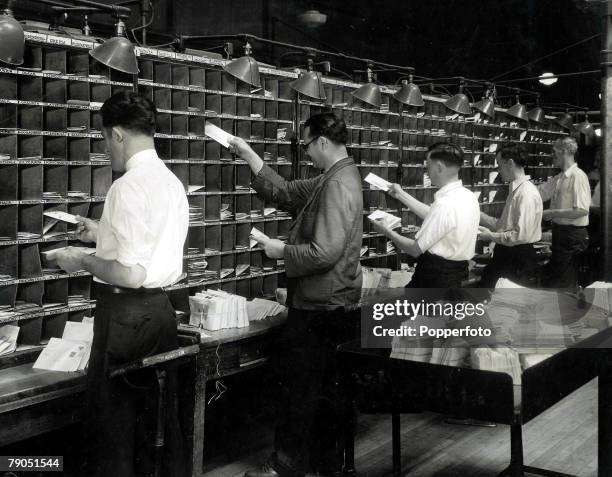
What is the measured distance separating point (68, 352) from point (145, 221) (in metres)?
1.03

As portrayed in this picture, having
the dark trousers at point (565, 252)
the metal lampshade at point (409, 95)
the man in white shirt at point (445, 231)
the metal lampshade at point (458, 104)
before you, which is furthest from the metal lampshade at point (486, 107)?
the man in white shirt at point (445, 231)

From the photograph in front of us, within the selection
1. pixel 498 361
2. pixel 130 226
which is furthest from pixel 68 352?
pixel 498 361

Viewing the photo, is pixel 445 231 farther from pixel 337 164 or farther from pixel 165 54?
pixel 165 54

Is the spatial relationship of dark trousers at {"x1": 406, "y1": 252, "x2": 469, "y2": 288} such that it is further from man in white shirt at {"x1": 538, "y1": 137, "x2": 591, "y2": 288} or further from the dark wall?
the dark wall

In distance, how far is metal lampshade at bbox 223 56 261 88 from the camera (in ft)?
15.4

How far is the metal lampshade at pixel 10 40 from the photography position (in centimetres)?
330

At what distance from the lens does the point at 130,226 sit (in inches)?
118

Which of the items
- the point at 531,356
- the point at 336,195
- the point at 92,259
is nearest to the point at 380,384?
the point at 531,356

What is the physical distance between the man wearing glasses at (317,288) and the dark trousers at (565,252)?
4050 mm

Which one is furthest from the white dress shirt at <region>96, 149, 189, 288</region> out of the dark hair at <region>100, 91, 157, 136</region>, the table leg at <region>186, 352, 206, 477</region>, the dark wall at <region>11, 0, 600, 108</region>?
the dark wall at <region>11, 0, 600, 108</region>

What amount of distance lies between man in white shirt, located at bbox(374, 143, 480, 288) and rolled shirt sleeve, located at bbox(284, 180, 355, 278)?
102 cm

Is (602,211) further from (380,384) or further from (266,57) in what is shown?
(266,57)

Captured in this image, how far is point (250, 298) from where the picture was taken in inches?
211

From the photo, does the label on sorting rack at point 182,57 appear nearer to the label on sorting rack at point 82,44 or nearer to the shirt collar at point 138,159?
the label on sorting rack at point 82,44
